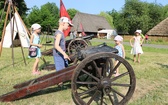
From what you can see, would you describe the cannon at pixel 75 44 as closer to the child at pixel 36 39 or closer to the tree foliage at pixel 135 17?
the child at pixel 36 39

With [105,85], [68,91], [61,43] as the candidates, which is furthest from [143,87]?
[61,43]

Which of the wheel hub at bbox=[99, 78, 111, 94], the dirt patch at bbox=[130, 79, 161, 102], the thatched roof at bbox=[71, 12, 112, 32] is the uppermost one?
the thatched roof at bbox=[71, 12, 112, 32]

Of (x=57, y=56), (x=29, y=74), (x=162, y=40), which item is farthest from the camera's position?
(x=162, y=40)

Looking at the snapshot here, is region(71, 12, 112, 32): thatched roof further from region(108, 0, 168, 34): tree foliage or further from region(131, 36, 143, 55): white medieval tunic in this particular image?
region(131, 36, 143, 55): white medieval tunic

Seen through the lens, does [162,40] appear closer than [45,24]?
Yes

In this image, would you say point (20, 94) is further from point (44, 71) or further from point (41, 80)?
point (44, 71)

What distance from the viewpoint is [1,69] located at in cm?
749

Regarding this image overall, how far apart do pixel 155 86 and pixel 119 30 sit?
182 feet

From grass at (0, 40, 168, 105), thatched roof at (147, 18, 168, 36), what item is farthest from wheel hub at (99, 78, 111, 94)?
thatched roof at (147, 18, 168, 36)

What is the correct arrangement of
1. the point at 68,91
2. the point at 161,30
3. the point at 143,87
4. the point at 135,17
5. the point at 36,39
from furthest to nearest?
the point at 135,17, the point at 161,30, the point at 36,39, the point at 143,87, the point at 68,91

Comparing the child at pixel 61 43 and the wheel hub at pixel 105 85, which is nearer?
the wheel hub at pixel 105 85

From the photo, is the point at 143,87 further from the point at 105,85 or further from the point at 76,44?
the point at 76,44

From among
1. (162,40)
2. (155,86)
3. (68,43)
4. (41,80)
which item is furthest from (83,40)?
(162,40)

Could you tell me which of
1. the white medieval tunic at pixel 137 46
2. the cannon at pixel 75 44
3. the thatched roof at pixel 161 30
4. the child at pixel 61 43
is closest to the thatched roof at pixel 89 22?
the thatched roof at pixel 161 30
